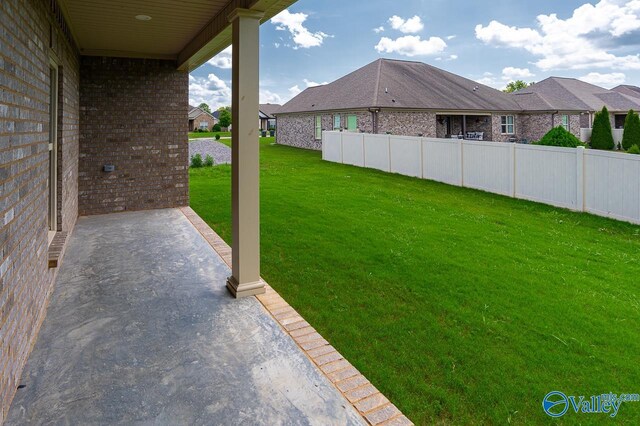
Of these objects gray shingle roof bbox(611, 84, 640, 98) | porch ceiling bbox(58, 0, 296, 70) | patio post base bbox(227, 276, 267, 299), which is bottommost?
patio post base bbox(227, 276, 267, 299)

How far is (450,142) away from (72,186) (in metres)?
9.20

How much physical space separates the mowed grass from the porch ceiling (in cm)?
275

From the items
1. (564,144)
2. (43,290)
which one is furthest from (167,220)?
(564,144)

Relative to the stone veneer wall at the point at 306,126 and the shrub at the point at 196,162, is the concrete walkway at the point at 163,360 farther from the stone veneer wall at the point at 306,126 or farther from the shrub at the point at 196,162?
the stone veneer wall at the point at 306,126

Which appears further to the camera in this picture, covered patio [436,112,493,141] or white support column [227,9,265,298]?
covered patio [436,112,493,141]

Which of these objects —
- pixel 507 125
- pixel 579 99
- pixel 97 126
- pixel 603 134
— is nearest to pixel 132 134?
pixel 97 126

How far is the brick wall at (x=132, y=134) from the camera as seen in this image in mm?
7645

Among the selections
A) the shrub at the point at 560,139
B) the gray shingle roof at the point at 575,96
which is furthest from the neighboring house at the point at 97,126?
the gray shingle roof at the point at 575,96

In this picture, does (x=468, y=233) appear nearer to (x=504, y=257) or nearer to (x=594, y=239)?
(x=504, y=257)

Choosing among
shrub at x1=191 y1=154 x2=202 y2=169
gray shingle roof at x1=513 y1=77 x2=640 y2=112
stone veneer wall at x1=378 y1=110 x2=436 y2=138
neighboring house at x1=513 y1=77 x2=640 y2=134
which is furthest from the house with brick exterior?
neighboring house at x1=513 y1=77 x2=640 y2=134

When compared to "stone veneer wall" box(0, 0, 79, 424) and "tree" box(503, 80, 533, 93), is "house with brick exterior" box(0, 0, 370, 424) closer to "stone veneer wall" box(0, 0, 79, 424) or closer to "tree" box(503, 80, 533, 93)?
"stone veneer wall" box(0, 0, 79, 424)

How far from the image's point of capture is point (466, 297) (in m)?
4.29

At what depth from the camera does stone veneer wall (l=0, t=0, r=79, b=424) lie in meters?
2.36

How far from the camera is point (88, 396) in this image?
8.25ft
